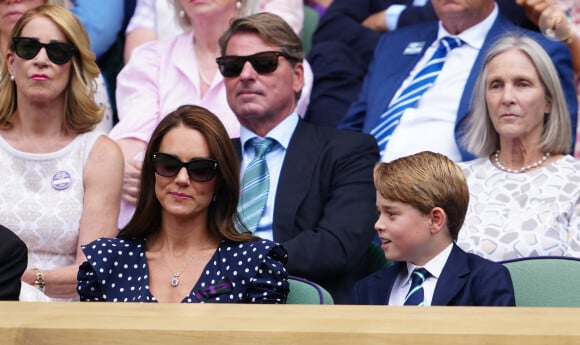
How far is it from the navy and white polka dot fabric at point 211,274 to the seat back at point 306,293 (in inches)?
2.1

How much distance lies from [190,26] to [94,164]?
1.21 meters

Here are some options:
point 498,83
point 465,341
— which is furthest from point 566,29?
point 465,341

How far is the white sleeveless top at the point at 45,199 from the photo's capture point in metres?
3.96

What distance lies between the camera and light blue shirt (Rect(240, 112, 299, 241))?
409cm

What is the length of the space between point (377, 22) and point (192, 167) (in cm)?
232

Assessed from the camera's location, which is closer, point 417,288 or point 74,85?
point 417,288

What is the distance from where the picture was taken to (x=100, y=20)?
5246 mm

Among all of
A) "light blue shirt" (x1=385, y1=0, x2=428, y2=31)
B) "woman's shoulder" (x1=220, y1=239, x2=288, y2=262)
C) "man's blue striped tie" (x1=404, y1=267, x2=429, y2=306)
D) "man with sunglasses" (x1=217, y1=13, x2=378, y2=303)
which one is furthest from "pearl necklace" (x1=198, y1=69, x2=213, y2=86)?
"man's blue striped tie" (x1=404, y1=267, x2=429, y2=306)

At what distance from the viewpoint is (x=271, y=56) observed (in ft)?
14.2

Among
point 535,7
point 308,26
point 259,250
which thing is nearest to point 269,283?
point 259,250

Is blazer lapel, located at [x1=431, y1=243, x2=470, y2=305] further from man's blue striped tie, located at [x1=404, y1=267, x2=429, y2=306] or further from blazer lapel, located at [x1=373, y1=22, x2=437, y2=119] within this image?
blazer lapel, located at [x1=373, y1=22, x2=437, y2=119]

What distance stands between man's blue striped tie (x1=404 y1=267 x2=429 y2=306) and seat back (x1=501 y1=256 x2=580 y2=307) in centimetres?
24

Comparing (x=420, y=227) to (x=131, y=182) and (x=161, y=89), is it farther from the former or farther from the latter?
(x=161, y=89)

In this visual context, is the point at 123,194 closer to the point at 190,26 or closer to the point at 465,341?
the point at 190,26
